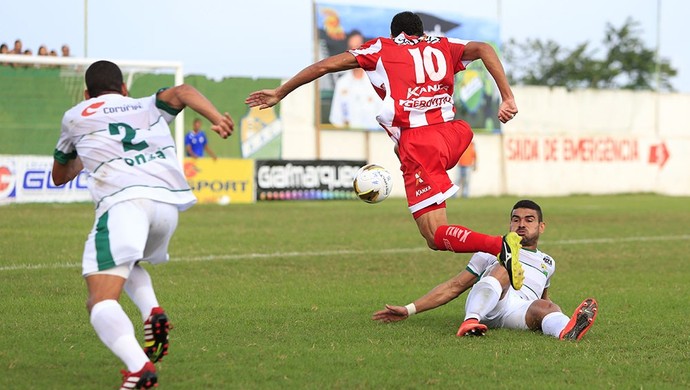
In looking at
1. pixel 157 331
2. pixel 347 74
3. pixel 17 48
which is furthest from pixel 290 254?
pixel 347 74

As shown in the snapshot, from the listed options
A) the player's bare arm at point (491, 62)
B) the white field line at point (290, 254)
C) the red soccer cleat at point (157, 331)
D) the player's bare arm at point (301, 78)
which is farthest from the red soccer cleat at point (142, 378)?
the white field line at point (290, 254)

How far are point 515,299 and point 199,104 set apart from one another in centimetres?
316

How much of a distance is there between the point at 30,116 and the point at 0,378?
1900 centimetres

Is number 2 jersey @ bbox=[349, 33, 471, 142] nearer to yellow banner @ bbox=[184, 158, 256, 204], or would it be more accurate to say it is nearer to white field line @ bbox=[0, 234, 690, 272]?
white field line @ bbox=[0, 234, 690, 272]

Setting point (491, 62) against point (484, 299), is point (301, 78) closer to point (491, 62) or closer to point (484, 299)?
point (491, 62)

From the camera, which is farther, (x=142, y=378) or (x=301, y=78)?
(x=301, y=78)

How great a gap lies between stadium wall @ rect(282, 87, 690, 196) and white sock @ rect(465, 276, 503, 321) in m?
25.1

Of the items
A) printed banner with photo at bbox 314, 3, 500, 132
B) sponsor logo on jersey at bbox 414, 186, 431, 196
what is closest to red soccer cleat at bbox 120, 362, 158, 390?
sponsor logo on jersey at bbox 414, 186, 431, 196

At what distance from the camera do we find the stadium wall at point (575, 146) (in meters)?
33.8

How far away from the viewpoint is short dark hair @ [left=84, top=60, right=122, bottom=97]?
578cm

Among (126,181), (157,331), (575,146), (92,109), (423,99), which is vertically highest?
(423,99)

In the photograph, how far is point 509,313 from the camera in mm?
7641

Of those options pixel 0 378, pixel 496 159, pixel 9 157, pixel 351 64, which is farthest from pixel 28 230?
pixel 496 159

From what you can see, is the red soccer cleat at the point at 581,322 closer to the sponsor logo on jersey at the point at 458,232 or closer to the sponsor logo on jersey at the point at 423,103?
the sponsor logo on jersey at the point at 458,232
